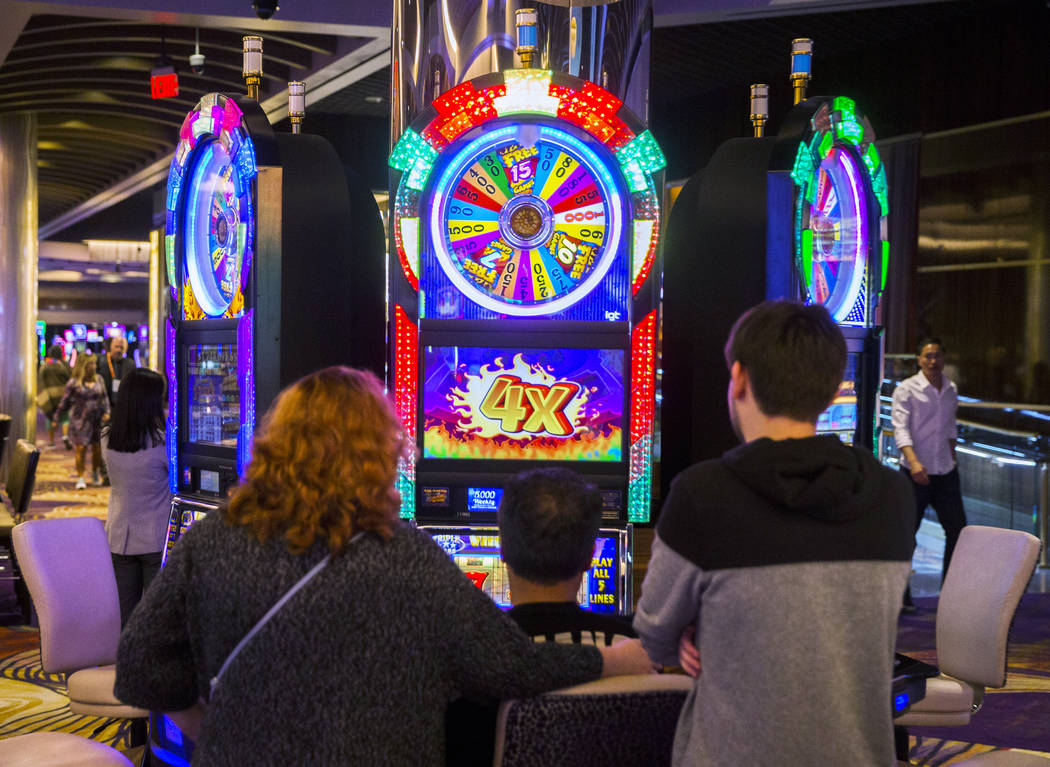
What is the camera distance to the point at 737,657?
1426mm

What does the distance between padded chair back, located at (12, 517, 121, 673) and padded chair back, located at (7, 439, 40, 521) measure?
2.78 metres

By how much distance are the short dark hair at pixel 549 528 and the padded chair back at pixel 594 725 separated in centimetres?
29

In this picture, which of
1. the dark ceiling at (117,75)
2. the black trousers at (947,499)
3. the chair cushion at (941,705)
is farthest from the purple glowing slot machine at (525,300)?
the dark ceiling at (117,75)

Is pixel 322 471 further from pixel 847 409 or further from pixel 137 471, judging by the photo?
pixel 137 471

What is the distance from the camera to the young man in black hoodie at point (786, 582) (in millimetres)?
1398

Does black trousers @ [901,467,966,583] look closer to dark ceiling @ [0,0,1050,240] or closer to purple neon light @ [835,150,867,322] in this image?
purple neon light @ [835,150,867,322]

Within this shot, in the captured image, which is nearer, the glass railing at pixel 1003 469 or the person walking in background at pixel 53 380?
the glass railing at pixel 1003 469

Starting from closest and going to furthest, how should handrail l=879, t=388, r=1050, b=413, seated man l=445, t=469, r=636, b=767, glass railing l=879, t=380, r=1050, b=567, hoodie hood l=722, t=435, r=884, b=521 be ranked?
hoodie hood l=722, t=435, r=884, b=521 < seated man l=445, t=469, r=636, b=767 < glass railing l=879, t=380, r=1050, b=567 < handrail l=879, t=388, r=1050, b=413

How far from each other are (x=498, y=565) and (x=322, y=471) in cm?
162

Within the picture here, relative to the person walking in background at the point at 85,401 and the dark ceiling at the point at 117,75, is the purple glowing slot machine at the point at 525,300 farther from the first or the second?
the person walking in background at the point at 85,401

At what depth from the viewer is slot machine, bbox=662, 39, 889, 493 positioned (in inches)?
121

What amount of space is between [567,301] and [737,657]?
5.61ft

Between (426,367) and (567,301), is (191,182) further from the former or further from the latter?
(567,301)

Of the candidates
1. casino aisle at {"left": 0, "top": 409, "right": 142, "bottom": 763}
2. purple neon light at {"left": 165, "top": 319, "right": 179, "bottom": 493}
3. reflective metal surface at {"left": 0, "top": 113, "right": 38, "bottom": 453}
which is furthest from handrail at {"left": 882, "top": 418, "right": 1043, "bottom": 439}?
reflective metal surface at {"left": 0, "top": 113, "right": 38, "bottom": 453}
